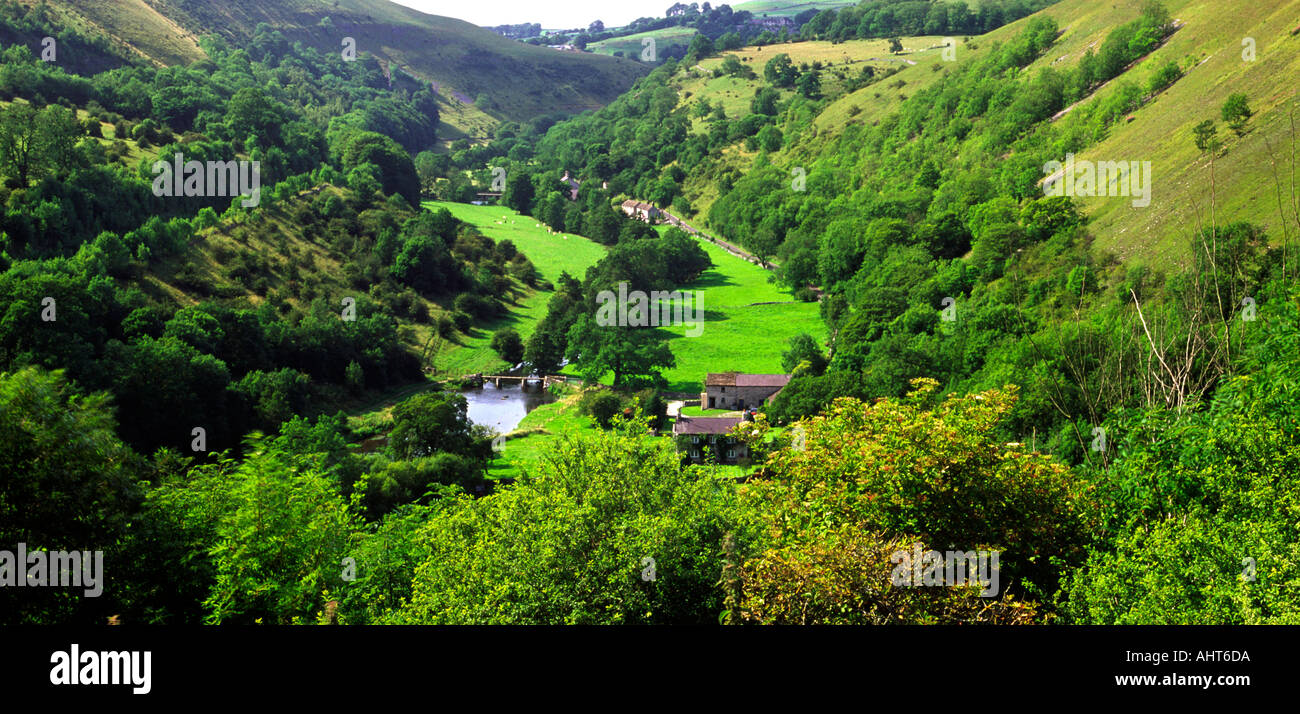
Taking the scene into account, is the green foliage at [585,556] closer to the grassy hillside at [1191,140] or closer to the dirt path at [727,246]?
the grassy hillside at [1191,140]

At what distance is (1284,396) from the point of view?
20094mm

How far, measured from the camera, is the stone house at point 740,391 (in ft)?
209

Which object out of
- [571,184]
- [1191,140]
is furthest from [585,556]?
[571,184]

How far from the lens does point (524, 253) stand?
384ft

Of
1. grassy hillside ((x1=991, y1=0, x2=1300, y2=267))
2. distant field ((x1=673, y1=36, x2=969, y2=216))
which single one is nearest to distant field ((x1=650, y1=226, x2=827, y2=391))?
grassy hillside ((x1=991, y1=0, x2=1300, y2=267))

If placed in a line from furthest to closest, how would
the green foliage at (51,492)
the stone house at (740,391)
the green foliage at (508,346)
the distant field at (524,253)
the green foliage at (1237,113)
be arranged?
the green foliage at (508,346) → the distant field at (524,253) → the stone house at (740,391) → the green foliage at (1237,113) → the green foliage at (51,492)

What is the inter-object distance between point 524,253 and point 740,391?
5992 centimetres

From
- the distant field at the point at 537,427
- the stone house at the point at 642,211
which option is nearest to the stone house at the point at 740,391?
the distant field at the point at 537,427

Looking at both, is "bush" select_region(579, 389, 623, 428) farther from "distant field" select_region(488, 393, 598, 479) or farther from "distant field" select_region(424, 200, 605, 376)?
"distant field" select_region(424, 200, 605, 376)

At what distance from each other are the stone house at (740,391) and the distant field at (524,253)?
23766 mm

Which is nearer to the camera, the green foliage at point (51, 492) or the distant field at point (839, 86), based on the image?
the green foliage at point (51, 492)
